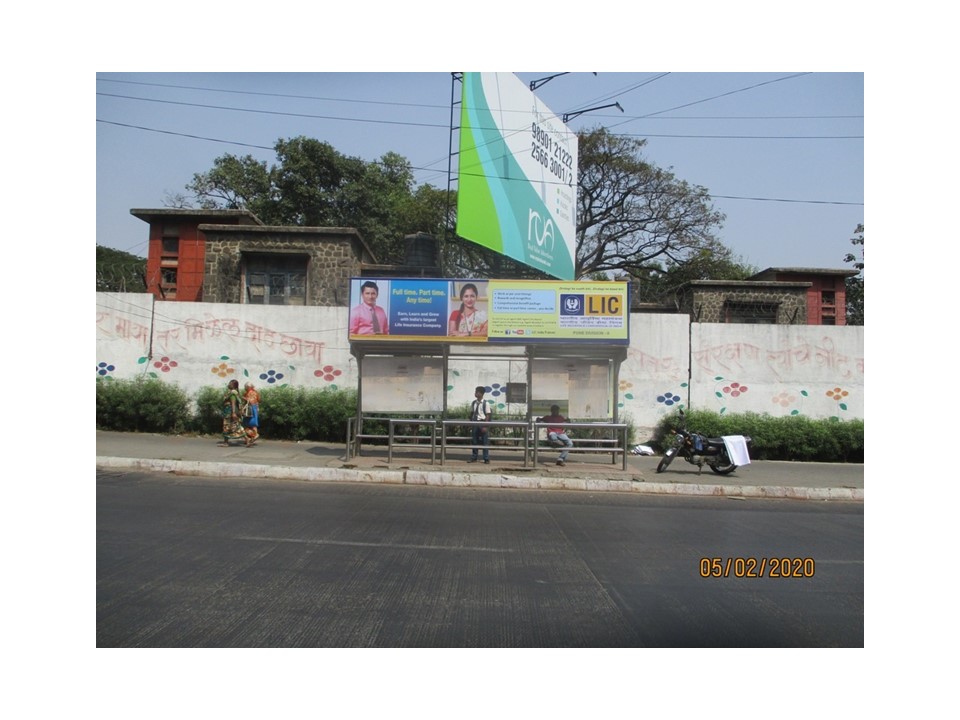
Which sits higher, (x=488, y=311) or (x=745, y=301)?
(x=745, y=301)

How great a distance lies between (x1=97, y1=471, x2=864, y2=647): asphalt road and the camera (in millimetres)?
4781

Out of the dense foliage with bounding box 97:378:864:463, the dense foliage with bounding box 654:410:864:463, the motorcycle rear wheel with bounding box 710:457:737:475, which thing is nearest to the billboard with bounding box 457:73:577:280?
the dense foliage with bounding box 97:378:864:463

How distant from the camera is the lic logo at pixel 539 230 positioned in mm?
22594

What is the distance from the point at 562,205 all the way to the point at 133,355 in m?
15.2

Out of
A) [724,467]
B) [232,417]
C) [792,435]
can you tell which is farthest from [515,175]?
[724,467]

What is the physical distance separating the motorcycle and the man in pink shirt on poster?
225 inches

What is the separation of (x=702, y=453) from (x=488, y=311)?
4.73 m

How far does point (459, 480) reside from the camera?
11945 millimetres

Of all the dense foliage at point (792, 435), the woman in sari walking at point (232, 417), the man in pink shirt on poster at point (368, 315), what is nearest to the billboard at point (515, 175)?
the man in pink shirt on poster at point (368, 315)

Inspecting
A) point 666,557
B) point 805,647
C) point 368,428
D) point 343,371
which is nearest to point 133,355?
point 343,371

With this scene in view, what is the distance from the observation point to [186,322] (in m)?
16.9

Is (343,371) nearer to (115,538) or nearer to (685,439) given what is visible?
(685,439)

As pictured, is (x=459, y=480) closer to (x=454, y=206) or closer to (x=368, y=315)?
(x=368, y=315)
